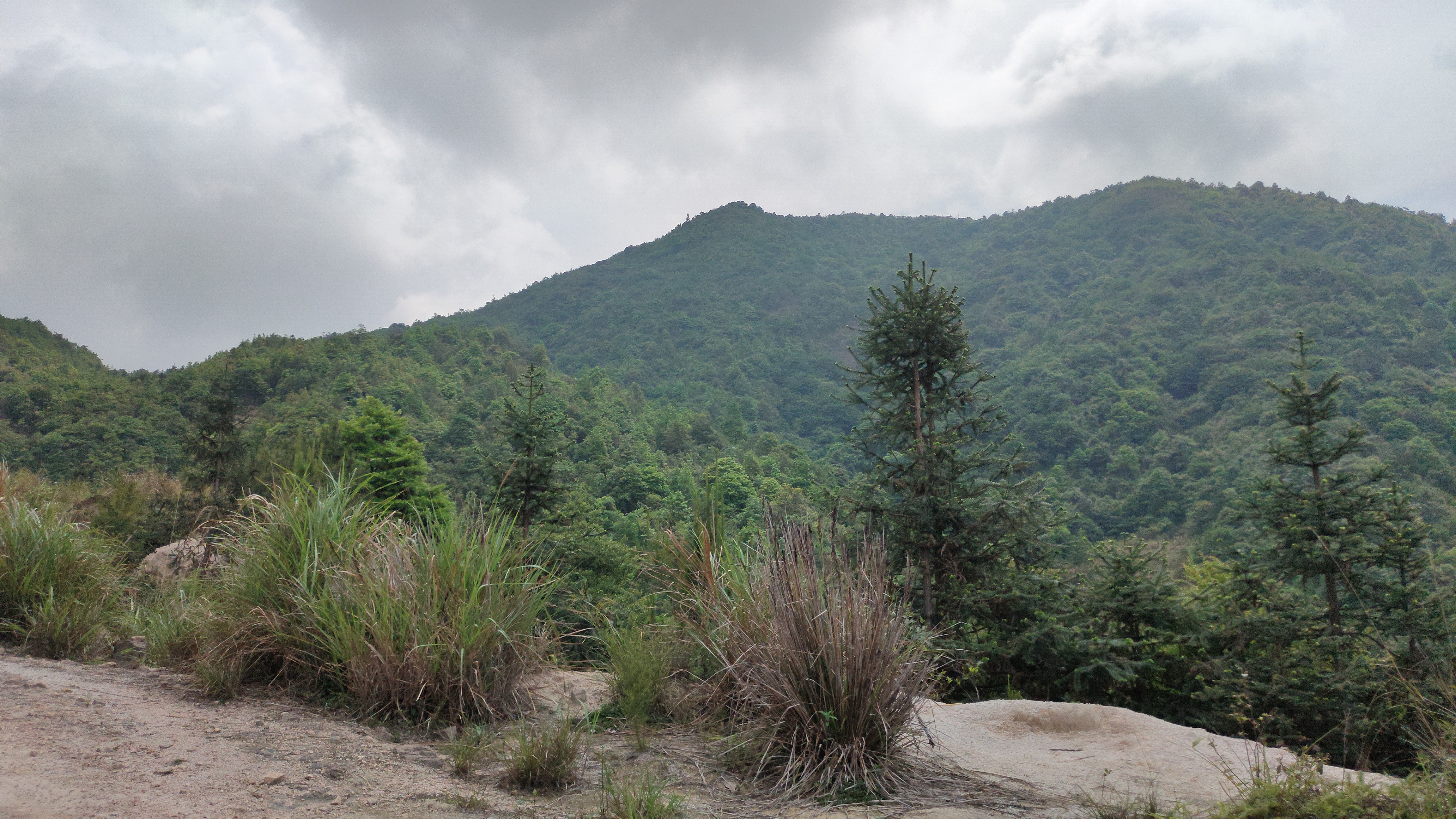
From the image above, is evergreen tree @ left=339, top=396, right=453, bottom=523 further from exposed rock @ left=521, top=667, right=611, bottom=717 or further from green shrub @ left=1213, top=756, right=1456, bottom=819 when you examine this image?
green shrub @ left=1213, top=756, right=1456, bottom=819

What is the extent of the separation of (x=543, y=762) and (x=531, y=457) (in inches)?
375

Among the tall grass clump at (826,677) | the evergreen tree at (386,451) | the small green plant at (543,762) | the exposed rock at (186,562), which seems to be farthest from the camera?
the evergreen tree at (386,451)

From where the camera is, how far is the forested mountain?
42656 millimetres

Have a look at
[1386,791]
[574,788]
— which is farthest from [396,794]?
[1386,791]

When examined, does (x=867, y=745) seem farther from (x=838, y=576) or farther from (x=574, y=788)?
(x=574, y=788)

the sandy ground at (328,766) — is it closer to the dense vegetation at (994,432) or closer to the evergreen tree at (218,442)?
the dense vegetation at (994,432)

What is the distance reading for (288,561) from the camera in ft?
14.2

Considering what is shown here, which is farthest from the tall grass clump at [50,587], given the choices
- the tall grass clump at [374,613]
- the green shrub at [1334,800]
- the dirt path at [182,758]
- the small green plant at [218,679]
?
the green shrub at [1334,800]

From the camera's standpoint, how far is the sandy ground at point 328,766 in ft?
8.07

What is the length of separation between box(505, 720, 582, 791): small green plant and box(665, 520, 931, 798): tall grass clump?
2.91ft

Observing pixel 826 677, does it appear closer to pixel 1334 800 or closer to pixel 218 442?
pixel 1334 800

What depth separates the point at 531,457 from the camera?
1231cm

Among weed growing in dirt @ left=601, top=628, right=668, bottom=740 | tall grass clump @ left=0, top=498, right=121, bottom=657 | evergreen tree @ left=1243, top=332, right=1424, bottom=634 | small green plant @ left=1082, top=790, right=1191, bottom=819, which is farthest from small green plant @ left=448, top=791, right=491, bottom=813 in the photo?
evergreen tree @ left=1243, top=332, right=1424, bottom=634

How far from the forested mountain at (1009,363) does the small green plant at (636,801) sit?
8488mm
